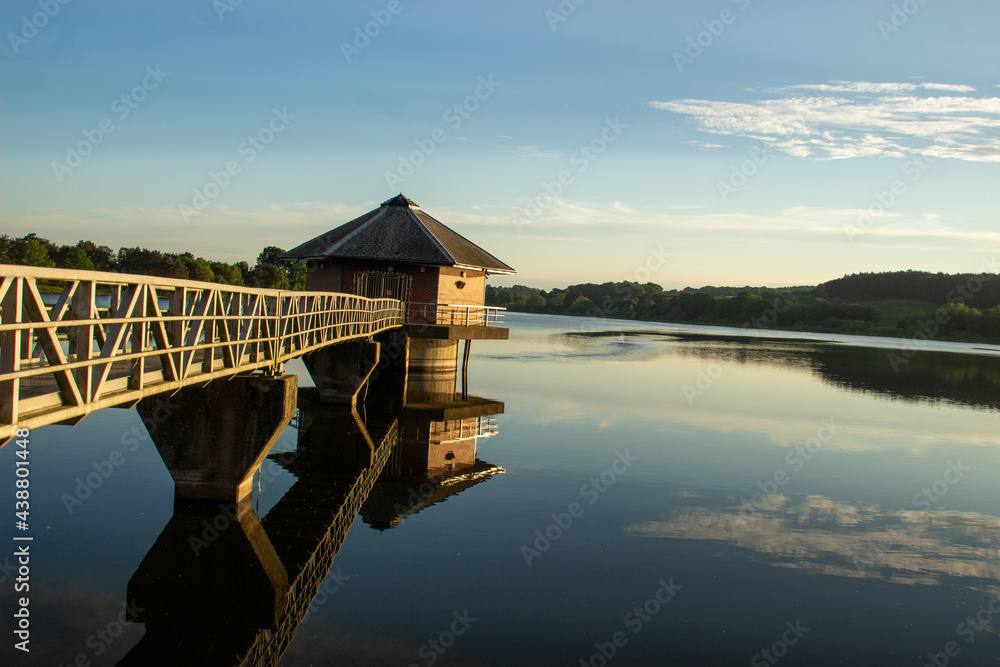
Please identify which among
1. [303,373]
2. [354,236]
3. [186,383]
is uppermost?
[354,236]

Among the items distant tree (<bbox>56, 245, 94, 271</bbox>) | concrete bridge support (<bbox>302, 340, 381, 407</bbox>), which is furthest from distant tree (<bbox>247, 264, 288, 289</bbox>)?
concrete bridge support (<bbox>302, 340, 381, 407</bbox>)

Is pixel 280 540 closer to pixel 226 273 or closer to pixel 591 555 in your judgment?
pixel 591 555

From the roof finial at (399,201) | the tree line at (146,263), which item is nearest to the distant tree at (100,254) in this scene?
the tree line at (146,263)

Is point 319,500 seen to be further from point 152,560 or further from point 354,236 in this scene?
point 354,236

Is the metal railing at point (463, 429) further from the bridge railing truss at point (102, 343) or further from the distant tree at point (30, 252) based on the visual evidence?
the distant tree at point (30, 252)

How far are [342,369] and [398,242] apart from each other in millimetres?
9713

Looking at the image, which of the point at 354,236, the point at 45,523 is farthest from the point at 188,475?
the point at 354,236

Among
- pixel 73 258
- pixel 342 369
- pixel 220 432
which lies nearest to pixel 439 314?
pixel 342 369

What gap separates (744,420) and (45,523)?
18.6 metres

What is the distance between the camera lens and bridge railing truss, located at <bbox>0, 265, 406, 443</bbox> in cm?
532

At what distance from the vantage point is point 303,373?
105 feet

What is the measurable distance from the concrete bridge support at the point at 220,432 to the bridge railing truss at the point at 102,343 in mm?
464

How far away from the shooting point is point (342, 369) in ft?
68.6

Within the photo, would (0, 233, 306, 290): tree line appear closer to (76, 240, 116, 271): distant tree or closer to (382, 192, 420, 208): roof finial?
(76, 240, 116, 271): distant tree
